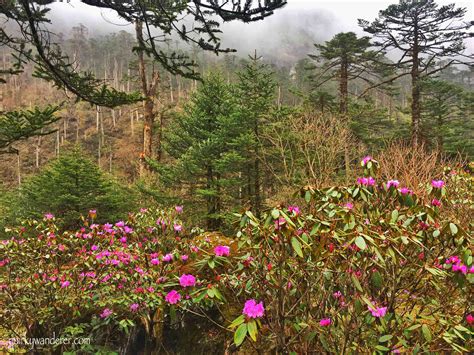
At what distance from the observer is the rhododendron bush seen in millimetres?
1967

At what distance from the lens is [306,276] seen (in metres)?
2.28

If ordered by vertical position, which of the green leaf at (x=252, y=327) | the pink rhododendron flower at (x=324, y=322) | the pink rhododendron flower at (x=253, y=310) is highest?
the pink rhododendron flower at (x=253, y=310)

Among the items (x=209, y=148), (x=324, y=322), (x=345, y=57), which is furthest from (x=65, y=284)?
(x=345, y=57)

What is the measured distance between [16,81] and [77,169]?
5532 cm

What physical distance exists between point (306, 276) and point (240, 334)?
95 centimetres

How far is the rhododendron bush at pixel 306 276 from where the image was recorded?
1.97 meters

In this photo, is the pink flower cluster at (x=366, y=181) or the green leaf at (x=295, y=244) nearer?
the green leaf at (x=295, y=244)

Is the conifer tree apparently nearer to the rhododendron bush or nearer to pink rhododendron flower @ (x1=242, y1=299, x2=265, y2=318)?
the rhododendron bush

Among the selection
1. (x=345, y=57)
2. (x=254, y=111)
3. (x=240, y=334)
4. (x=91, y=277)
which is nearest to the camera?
(x=240, y=334)

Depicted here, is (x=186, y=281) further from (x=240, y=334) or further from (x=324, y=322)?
(x=324, y=322)

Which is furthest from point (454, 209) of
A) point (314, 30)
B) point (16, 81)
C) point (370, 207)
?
point (314, 30)

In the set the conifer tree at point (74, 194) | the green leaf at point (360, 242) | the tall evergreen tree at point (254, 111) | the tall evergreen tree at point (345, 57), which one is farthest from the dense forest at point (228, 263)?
the tall evergreen tree at point (345, 57)

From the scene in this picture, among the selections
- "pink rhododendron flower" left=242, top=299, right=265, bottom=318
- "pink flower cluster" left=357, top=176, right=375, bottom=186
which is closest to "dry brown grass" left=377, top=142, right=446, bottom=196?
"pink flower cluster" left=357, top=176, right=375, bottom=186

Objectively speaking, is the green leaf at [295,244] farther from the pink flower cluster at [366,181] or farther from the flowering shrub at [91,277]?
the flowering shrub at [91,277]
